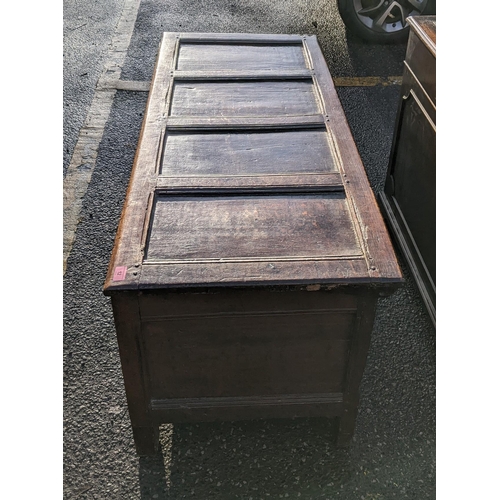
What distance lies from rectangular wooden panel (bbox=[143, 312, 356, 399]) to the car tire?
410cm

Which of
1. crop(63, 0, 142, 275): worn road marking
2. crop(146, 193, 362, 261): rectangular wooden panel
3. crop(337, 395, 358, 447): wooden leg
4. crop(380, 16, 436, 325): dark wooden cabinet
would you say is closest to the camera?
crop(146, 193, 362, 261): rectangular wooden panel

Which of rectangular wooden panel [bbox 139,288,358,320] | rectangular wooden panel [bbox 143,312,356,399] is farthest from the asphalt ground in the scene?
rectangular wooden panel [bbox 139,288,358,320]

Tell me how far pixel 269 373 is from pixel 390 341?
36.1 inches

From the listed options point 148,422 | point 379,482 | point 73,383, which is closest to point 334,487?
point 379,482

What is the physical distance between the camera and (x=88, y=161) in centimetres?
382

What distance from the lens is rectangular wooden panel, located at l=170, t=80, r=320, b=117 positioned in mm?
2574

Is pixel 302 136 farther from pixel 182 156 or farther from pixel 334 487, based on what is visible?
pixel 334 487

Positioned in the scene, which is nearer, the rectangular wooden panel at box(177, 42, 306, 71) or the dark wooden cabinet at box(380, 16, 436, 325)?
the dark wooden cabinet at box(380, 16, 436, 325)

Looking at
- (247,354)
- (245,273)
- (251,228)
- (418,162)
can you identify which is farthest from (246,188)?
(418,162)

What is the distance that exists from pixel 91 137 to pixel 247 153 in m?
2.17

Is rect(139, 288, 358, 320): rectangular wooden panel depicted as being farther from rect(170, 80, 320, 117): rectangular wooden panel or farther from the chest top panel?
rect(170, 80, 320, 117): rectangular wooden panel

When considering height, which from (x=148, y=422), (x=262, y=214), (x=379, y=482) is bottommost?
(x=379, y=482)

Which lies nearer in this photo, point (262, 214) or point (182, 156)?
point (262, 214)

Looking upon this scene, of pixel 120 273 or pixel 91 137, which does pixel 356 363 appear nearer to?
pixel 120 273
